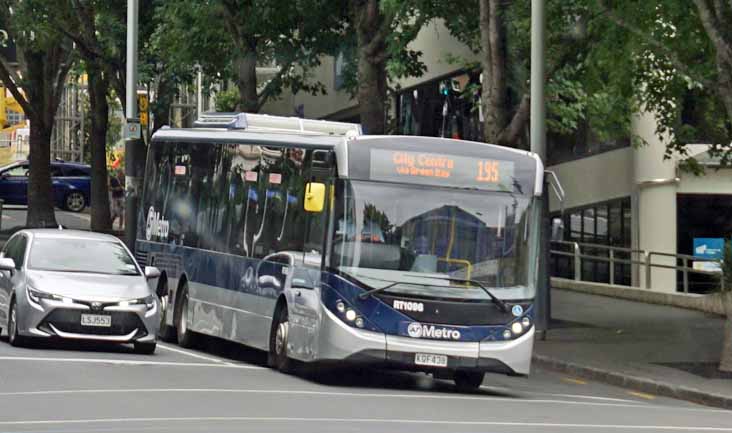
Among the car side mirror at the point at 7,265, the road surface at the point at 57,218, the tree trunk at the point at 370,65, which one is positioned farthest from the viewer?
the road surface at the point at 57,218

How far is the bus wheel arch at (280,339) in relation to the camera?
19.1 metres

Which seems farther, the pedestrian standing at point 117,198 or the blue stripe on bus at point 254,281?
the pedestrian standing at point 117,198

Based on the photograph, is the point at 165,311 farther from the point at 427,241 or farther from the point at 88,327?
the point at 427,241

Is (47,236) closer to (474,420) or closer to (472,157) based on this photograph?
(472,157)

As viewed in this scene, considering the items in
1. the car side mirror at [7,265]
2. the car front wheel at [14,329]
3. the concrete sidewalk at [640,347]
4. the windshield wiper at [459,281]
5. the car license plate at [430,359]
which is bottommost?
the concrete sidewalk at [640,347]

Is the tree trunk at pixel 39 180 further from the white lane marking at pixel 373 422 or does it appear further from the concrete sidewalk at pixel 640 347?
the white lane marking at pixel 373 422

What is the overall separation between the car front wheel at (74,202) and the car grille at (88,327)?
39926 mm

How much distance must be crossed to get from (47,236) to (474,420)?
8.49 m

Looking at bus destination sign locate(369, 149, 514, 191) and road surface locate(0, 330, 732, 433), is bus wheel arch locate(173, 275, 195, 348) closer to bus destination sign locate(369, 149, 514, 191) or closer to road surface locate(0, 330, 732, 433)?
road surface locate(0, 330, 732, 433)

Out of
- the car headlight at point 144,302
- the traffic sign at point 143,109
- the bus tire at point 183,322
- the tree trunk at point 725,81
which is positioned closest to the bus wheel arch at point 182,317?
the bus tire at point 183,322

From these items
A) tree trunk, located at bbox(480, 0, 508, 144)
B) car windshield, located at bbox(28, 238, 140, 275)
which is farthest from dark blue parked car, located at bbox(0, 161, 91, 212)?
car windshield, located at bbox(28, 238, 140, 275)

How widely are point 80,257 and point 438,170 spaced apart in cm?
541

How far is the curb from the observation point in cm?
1930

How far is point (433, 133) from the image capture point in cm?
4834
